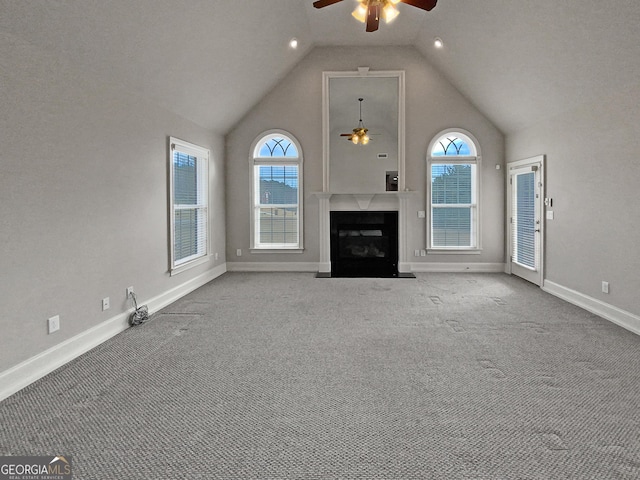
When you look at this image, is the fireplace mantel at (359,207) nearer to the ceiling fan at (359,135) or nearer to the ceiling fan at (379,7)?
the ceiling fan at (359,135)

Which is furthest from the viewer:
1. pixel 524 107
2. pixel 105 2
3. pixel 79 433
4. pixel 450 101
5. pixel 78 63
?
pixel 450 101

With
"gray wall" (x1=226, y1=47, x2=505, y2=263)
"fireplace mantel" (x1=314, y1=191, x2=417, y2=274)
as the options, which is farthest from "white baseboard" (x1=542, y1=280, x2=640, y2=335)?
"fireplace mantel" (x1=314, y1=191, x2=417, y2=274)

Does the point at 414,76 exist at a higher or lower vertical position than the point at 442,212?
higher

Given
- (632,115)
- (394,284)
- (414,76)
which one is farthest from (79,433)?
(414,76)

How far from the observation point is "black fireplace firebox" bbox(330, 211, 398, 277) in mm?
7410

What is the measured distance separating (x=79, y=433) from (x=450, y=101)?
23.1 ft

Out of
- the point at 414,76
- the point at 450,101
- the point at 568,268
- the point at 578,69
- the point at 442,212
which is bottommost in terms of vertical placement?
the point at 568,268

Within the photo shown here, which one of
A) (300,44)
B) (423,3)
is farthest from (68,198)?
(300,44)

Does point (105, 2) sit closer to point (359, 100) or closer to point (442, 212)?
point (359, 100)

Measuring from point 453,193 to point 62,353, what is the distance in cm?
627

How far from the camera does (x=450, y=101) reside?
23.2 ft

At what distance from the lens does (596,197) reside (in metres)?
4.48

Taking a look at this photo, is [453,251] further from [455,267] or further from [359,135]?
[359,135]

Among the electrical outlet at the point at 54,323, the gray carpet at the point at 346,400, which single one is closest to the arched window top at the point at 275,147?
the gray carpet at the point at 346,400
